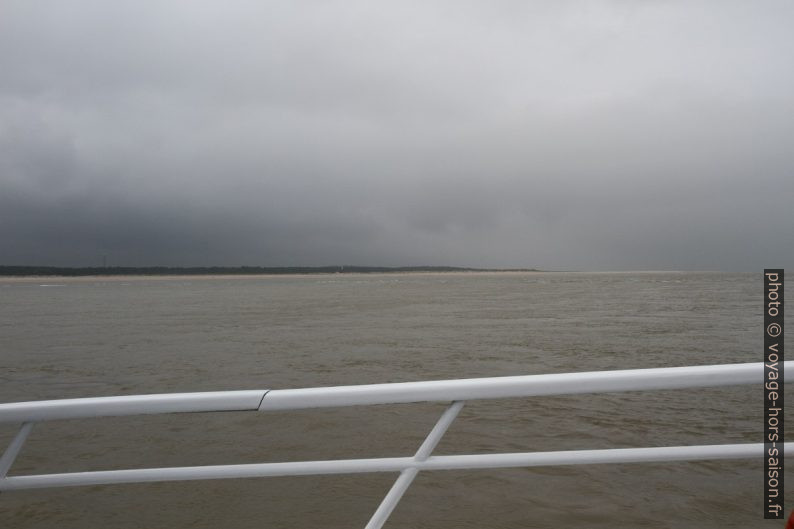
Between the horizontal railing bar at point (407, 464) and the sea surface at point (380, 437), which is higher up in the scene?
the horizontal railing bar at point (407, 464)

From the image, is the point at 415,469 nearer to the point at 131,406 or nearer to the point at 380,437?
the point at 131,406

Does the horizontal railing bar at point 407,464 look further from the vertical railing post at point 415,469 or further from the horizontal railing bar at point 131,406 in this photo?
the horizontal railing bar at point 131,406

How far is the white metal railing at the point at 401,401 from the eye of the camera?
1.57m

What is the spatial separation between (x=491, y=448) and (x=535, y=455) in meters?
3.93

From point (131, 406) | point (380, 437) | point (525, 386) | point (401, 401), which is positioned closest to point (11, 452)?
point (131, 406)

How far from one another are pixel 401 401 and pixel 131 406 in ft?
2.93

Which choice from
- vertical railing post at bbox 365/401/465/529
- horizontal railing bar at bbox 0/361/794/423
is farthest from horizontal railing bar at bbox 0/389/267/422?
vertical railing post at bbox 365/401/465/529

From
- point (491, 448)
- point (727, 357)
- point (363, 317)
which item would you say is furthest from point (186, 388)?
point (363, 317)

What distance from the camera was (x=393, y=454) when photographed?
5.29 metres

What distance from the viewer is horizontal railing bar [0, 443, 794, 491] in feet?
5.18

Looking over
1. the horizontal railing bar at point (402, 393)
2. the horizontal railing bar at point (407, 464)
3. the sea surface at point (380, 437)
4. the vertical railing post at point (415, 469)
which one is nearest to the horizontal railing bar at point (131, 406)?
the horizontal railing bar at point (402, 393)

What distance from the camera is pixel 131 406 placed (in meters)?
1.66

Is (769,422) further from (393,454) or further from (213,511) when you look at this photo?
(393,454)

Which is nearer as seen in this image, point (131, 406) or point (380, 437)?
point (131, 406)
